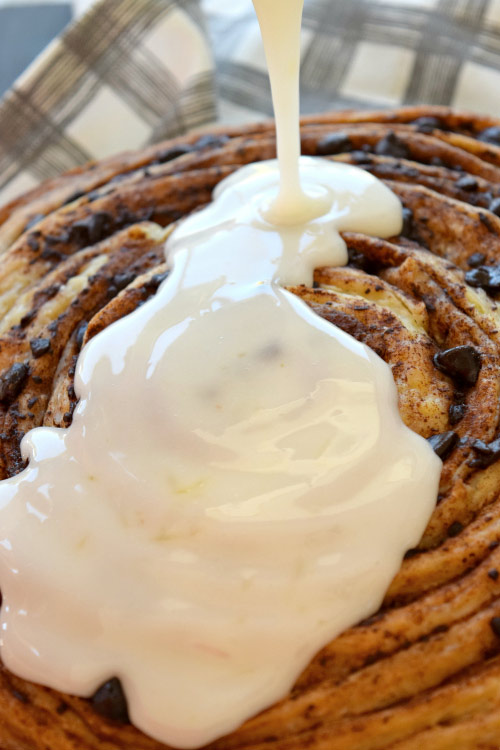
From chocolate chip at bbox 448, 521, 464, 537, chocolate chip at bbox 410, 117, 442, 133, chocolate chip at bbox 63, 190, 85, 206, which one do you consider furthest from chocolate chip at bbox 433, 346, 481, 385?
chocolate chip at bbox 63, 190, 85, 206

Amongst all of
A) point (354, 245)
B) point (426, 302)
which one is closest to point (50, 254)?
point (354, 245)

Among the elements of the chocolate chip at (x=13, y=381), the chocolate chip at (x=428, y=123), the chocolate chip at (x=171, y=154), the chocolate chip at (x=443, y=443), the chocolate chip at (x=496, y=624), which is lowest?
the chocolate chip at (x=496, y=624)

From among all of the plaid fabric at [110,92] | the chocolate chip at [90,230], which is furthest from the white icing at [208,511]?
the plaid fabric at [110,92]

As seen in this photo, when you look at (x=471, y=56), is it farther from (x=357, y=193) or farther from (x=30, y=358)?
(x=30, y=358)

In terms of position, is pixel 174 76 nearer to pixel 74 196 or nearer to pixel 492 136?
pixel 74 196

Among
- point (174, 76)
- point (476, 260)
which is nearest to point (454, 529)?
point (476, 260)

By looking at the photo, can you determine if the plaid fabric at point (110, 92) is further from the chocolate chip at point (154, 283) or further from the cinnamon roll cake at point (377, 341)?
the chocolate chip at point (154, 283)

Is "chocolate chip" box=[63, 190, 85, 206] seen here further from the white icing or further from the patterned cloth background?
the white icing
